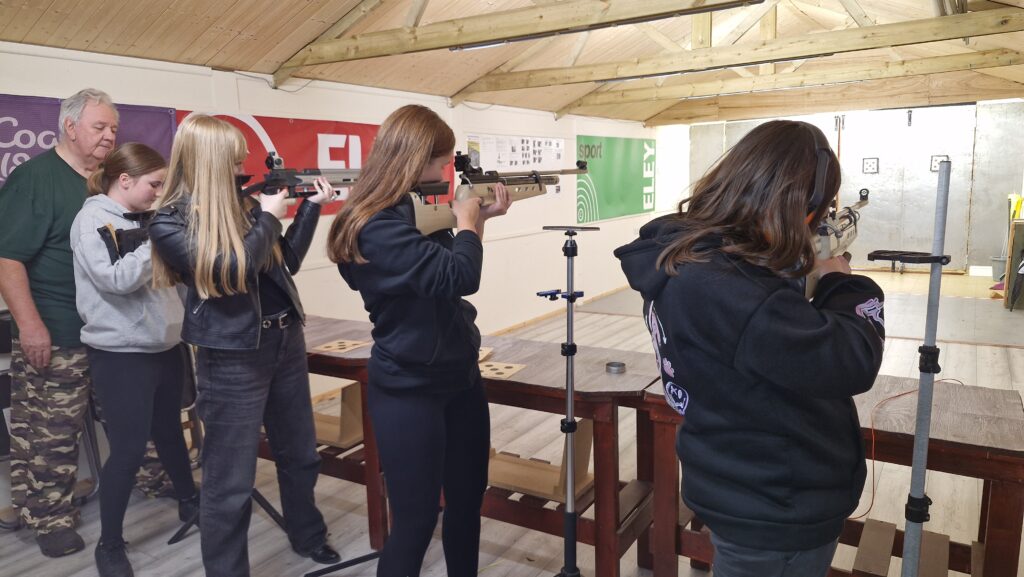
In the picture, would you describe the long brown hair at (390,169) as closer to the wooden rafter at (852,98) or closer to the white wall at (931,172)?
the white wall at (931,172)

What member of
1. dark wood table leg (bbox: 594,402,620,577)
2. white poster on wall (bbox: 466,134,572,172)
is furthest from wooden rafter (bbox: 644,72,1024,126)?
dark wood table leg (bbox: 594,402,620,577)

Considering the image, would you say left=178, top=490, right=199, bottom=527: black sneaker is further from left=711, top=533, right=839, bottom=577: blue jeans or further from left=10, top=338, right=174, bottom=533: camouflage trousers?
left=711, top=533, right=839, bottom=577: blue jeans

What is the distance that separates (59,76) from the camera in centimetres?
303

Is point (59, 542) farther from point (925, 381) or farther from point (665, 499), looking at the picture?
point (925, 381)

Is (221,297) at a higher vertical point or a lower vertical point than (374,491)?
higher

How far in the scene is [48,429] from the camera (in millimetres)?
2479

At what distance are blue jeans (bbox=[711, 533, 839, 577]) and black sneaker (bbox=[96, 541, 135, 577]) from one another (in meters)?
1.97

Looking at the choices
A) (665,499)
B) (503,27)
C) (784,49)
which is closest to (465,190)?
(665,499)

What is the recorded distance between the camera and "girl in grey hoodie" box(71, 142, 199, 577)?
2062mm

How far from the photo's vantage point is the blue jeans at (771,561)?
110 cm

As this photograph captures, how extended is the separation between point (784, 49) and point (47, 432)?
4736 mm

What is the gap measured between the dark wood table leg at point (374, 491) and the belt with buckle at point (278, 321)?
1.51 ft

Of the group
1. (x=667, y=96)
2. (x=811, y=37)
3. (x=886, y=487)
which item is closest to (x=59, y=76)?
(x=886, y=487)

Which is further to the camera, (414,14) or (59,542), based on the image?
(414,14)
